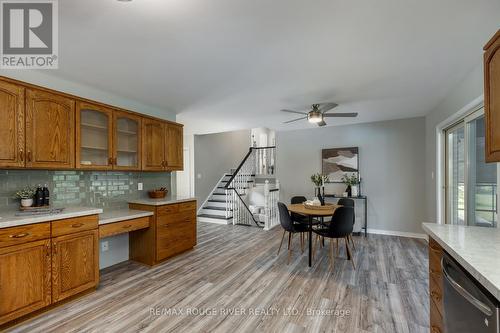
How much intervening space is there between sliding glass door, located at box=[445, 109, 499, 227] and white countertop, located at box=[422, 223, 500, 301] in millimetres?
946

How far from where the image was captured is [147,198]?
3.76 m

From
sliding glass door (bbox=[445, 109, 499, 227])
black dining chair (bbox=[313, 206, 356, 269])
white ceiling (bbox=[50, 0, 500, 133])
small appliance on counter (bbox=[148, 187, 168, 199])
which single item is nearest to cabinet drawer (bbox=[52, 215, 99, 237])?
small appliance on counter (bbox=[148, 187, 168, 199])

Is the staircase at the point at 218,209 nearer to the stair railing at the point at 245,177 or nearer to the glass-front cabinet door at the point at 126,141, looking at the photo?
the stair railing at the point at 245,177

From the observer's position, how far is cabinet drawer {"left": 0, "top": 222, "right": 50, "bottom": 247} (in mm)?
1902

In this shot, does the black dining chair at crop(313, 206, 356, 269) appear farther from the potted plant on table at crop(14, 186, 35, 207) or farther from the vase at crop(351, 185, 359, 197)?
the potted plant on table at crop(14, 186, 35, 207)

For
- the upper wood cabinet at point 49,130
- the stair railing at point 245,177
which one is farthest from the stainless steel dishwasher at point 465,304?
the stair railing at point 245,177

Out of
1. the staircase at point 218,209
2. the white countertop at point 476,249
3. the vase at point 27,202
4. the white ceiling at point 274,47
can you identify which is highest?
the white ceiling at point 274,47

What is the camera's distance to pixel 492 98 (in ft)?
4.76

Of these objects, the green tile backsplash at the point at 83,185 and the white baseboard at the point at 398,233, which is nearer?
the green tile backsplash at the point at 83,185

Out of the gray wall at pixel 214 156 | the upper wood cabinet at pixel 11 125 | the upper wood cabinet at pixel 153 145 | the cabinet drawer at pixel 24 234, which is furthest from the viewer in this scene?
the gray wall at pixel 214 156

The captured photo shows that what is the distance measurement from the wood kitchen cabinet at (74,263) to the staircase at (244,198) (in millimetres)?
3520

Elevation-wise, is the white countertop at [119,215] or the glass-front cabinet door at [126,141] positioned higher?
the glass-front cabinet door at [126,141]

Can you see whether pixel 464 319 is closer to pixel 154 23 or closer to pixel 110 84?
pixel 154 23

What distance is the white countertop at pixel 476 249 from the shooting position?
94 cm
